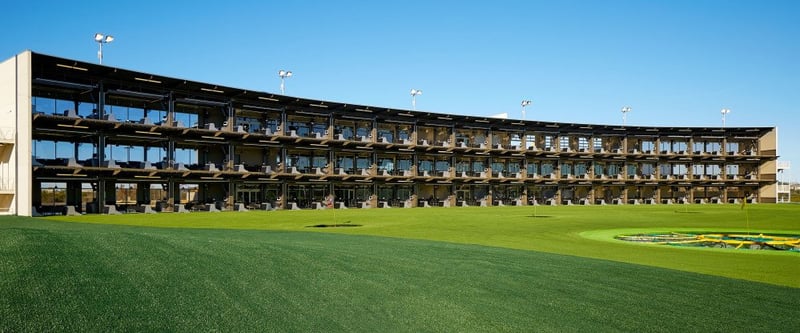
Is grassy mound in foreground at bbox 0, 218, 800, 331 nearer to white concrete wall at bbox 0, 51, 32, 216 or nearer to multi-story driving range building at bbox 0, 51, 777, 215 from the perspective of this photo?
white concrete wall at bbox 0, 51, 32, 216

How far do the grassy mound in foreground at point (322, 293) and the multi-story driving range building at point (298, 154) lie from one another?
33.2 metres

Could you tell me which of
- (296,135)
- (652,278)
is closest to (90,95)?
(296,135)

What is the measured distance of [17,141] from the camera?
121 ft

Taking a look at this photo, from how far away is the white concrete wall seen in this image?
3591 cm

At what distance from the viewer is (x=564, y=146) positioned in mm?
78312

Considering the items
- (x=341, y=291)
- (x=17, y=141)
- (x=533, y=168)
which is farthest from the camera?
(x=533, y=168)

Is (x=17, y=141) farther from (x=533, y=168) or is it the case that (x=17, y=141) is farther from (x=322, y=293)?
(x=533, y=168)

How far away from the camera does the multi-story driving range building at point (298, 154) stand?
38.7 meters

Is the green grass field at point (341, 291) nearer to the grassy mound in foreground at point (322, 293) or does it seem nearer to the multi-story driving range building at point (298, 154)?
the grassy mound in foreground at point (322, 293)

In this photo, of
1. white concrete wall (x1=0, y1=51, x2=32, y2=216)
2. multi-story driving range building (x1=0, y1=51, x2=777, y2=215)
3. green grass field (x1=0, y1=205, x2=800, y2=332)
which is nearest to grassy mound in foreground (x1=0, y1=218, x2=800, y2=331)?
green grass field (x1=0, y1=205, x2=800, y2=332)

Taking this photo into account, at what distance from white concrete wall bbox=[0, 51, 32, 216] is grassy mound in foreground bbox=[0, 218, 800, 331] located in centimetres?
3161

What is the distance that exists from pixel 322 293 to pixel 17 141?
123ft

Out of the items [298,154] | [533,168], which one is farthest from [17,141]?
[533,168]

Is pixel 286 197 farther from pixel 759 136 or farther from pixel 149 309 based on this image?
pixel 759 136
